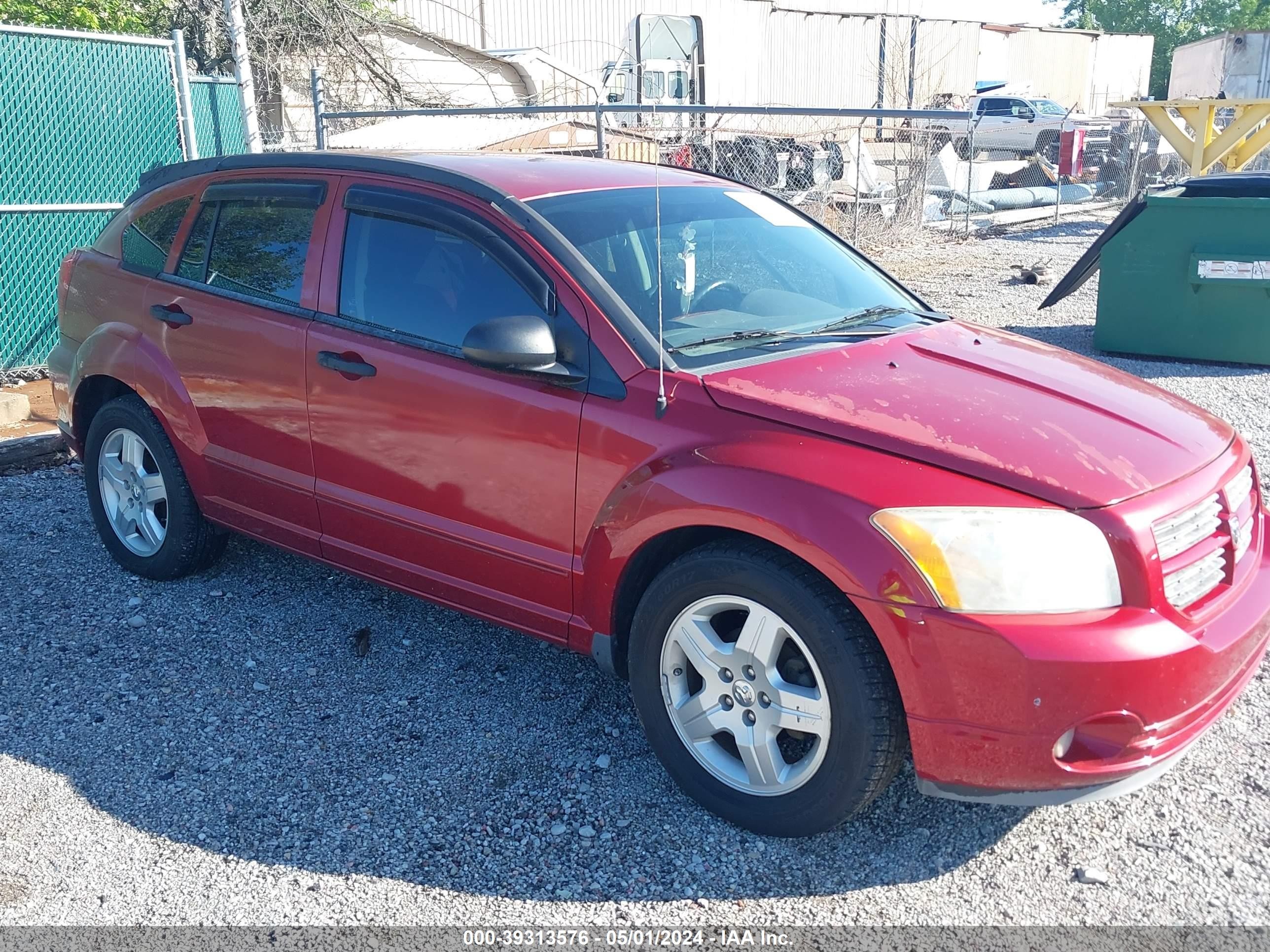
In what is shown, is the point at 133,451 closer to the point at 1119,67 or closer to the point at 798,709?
the point at 798,709

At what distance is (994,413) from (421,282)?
192 centimetres

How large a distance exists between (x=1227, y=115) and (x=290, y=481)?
23012mm

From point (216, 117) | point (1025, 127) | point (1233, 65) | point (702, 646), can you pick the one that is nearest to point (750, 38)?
point (1025, 127)

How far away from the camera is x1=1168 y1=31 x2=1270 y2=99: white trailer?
35.4 m

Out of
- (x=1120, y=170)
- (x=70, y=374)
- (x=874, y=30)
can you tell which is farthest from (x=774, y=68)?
(x=70, y=374)

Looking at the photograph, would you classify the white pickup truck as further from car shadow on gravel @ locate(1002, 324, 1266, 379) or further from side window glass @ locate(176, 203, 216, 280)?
side window glass @ locate(176, 203, 216, 280)

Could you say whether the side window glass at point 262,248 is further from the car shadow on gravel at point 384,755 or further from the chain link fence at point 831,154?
the chain link fence at point 831,154

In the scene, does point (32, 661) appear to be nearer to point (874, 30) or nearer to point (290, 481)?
point (290, 481)

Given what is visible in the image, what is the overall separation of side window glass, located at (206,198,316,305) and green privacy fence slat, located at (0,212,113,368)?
169 inches

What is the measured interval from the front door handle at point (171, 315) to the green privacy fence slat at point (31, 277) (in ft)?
13.3

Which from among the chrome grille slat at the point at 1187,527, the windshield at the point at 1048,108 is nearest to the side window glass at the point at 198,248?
the chrome grille slat at the point at 1187,527

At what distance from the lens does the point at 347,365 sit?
12.6 ft

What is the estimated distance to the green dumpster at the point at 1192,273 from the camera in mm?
8070

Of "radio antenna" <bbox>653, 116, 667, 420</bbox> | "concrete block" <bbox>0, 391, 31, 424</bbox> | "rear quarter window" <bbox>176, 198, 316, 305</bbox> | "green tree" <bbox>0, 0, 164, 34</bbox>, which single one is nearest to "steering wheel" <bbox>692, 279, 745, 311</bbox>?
"radio antenna" <bbox>653, 116, 667, 420</bbox>
